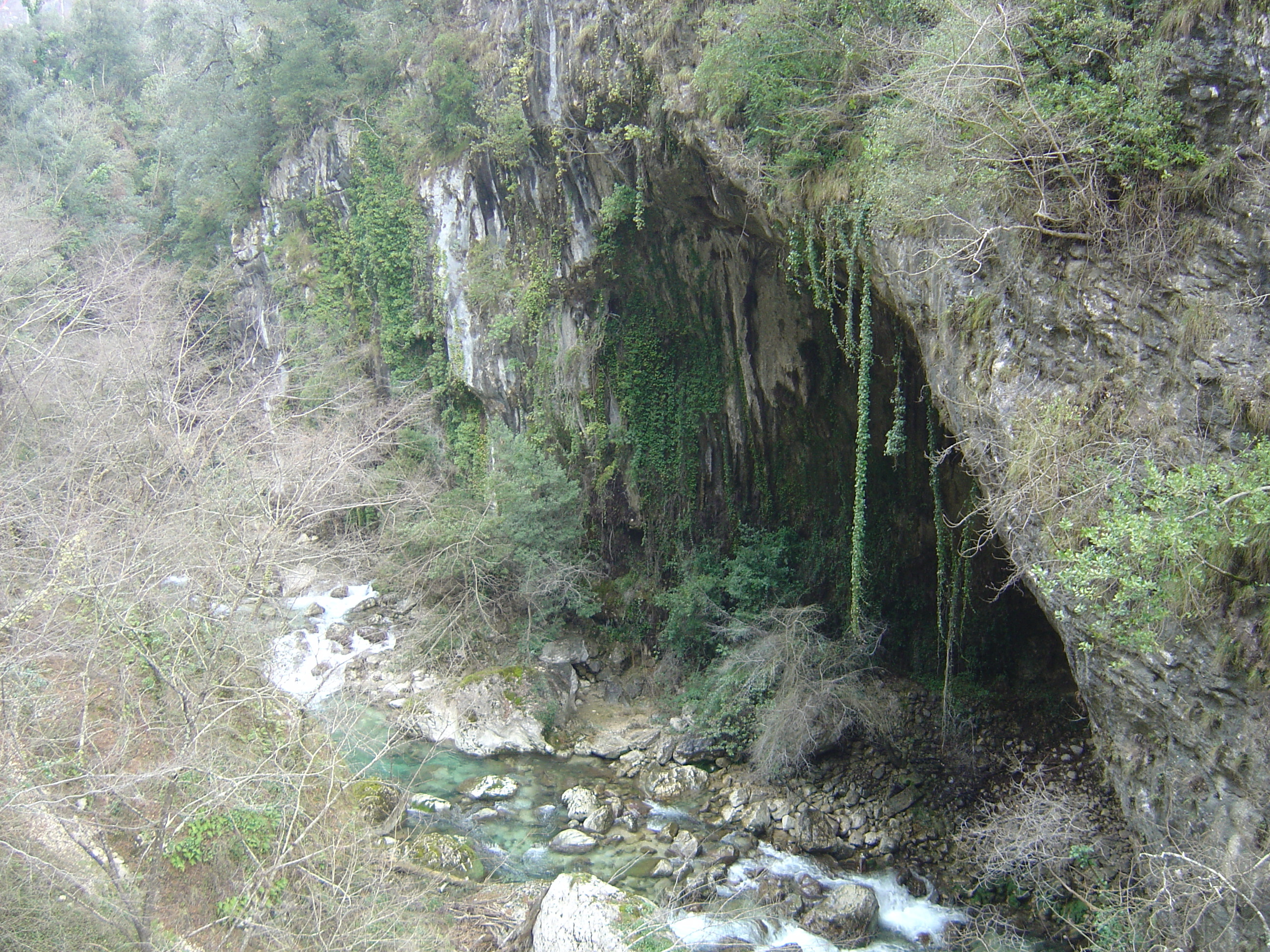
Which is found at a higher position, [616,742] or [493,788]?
[493,788]

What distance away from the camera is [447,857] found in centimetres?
897

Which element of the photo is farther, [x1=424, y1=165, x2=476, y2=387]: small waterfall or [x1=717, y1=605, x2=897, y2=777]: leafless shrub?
[x1=424, y1=165, x2=476, y2=387]: small waterfall

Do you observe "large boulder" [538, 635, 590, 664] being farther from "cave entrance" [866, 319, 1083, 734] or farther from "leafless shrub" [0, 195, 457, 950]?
"cave entrance" [866, 319, 1083, 734]

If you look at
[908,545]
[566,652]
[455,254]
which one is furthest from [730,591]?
[455,254]

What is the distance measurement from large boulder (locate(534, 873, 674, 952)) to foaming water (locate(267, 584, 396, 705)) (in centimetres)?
574

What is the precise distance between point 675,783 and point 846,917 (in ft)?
10.3

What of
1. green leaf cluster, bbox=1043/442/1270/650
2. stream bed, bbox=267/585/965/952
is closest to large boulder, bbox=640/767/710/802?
stream bed, bbox=267/585/965/952

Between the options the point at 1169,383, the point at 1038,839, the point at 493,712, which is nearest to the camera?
the point at 1169,383

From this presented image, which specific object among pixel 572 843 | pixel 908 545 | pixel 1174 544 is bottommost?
pixel 572 843

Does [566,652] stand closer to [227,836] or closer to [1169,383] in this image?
[227,836]

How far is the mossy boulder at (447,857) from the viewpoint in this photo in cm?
882

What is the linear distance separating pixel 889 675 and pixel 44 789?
9804mm

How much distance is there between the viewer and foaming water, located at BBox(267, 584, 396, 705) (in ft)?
42.0

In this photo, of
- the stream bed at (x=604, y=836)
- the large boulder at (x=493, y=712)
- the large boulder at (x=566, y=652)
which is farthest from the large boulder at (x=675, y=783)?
the large boulder at (x=566, y=652)
